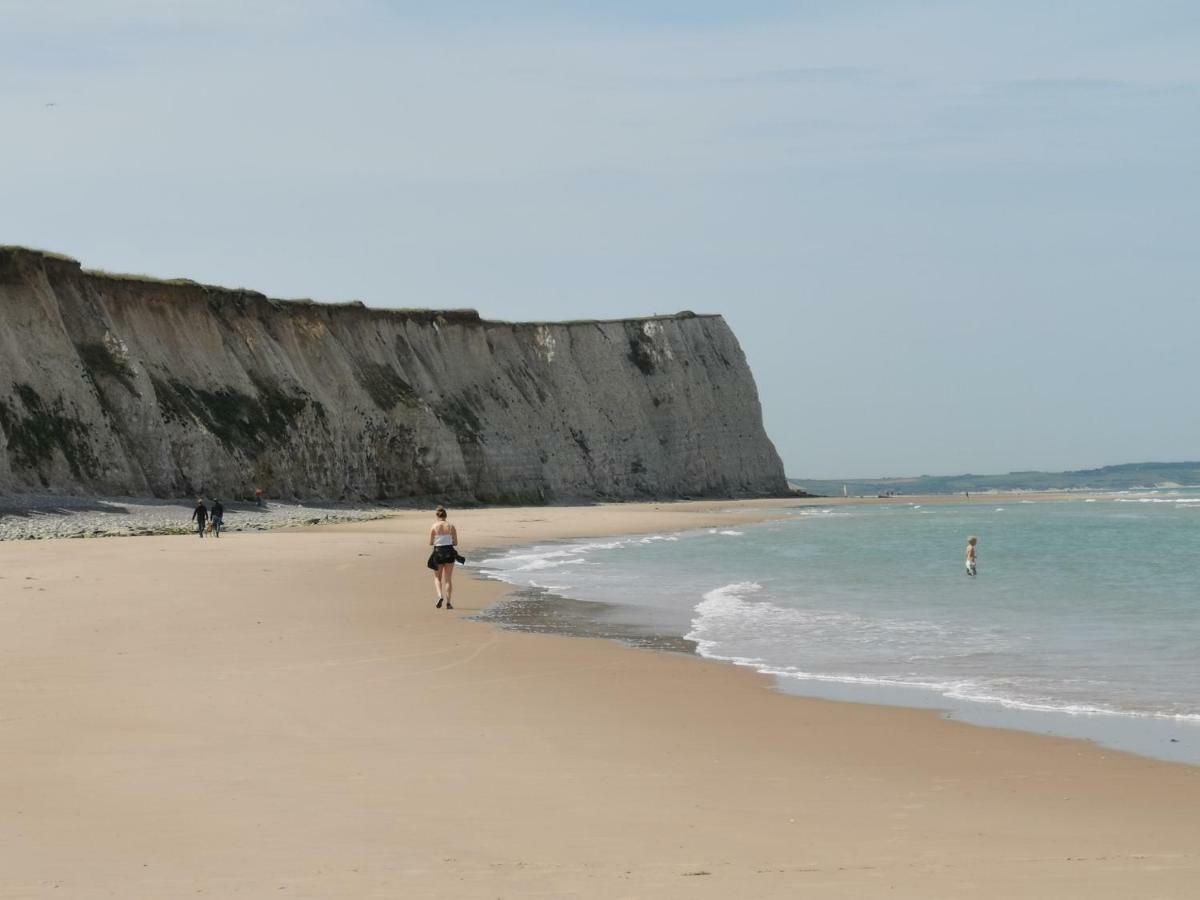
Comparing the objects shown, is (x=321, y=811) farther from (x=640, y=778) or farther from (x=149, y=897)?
(x=640, y=778)

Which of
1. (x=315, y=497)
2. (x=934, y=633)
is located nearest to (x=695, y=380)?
(x=315, y=497)

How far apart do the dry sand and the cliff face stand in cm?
2904

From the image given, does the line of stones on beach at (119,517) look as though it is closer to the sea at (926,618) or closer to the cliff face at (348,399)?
the cliff face at (348,399)

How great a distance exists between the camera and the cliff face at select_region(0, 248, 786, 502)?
40.8m

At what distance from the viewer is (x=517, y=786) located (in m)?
6.54

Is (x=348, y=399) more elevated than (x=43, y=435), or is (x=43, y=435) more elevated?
(x=348, y=399)

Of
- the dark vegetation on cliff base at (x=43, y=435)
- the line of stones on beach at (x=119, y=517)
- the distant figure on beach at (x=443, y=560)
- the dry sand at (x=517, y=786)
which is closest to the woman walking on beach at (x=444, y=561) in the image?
the distant figure on beach at (x=443, y=560)

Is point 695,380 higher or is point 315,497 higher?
point 695,380

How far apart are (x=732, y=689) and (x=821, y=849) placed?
4.79 metres

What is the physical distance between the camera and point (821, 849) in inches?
213

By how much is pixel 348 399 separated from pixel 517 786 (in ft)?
167

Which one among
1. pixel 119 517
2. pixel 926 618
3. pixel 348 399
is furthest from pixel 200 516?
pixel 348 399

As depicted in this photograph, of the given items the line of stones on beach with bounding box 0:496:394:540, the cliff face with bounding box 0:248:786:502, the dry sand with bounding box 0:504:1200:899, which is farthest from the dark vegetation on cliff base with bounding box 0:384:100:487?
the dry sand with bounding box 0:504:1200:899

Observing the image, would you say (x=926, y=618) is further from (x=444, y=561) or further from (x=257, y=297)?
(x=257, y=297)
